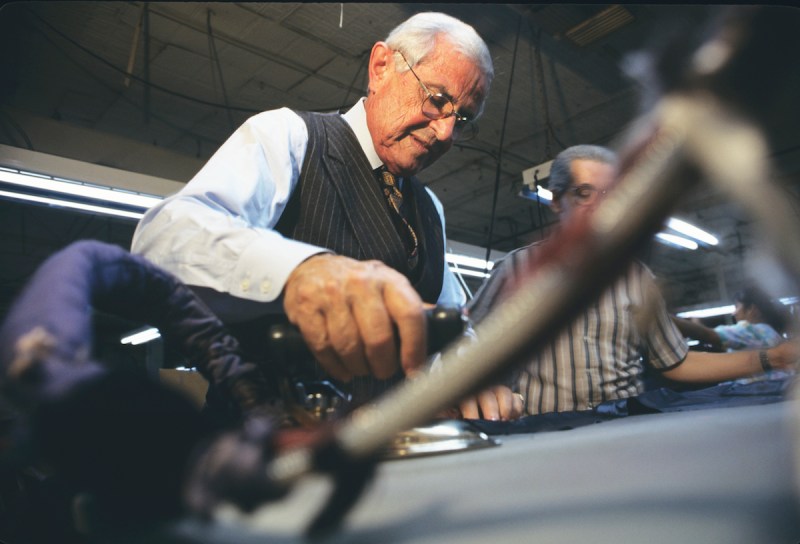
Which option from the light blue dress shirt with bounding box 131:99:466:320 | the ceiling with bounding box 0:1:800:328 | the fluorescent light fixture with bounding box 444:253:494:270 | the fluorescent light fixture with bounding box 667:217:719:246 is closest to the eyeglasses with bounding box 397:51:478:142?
the light blue dress shirt with bounding box 131:99:466:320

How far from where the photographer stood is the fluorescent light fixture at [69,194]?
2629 millimetres

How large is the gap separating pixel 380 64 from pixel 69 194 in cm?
244

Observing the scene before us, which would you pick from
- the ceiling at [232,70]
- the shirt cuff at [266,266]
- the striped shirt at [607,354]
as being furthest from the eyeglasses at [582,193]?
the shirt cuff at [266,266]

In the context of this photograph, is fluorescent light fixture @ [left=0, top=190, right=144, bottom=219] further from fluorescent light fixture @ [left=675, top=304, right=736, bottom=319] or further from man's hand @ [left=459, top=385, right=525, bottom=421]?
fluorescent light fixture @ [left=675, top=304, right=736, bottom=319]

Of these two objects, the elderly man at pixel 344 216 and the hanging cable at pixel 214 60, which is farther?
the hanging cable at pixel 214 60

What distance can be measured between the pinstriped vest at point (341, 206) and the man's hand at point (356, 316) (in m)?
0.55

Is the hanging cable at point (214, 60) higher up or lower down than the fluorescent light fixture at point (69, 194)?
higher up

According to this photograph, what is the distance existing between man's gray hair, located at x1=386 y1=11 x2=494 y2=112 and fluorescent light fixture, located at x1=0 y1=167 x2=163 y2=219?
232 centimetres

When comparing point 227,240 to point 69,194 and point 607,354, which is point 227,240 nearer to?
point 607,354

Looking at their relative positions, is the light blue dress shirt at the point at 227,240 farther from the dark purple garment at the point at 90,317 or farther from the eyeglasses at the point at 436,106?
the eyeglasses at the point at 436,106

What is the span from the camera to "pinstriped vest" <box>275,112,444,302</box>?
1.07 meters

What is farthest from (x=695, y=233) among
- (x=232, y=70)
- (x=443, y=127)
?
(x=232, y=70)

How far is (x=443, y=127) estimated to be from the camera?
4.29 ft

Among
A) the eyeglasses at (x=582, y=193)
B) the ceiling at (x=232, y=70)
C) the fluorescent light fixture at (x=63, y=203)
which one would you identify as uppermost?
the ceiling at (x=232, y=70)
